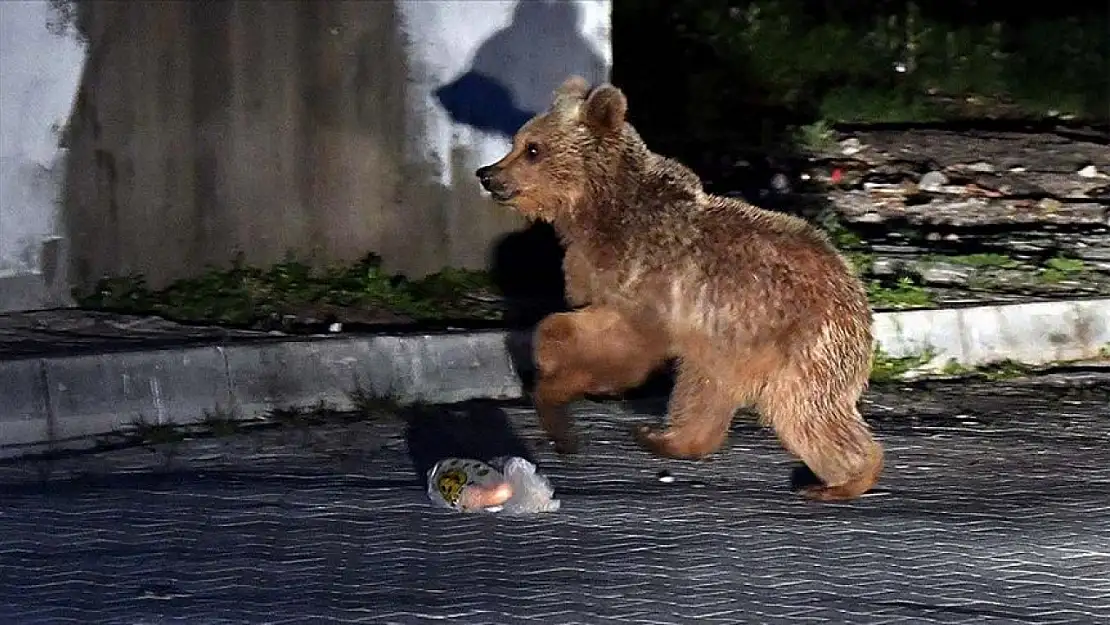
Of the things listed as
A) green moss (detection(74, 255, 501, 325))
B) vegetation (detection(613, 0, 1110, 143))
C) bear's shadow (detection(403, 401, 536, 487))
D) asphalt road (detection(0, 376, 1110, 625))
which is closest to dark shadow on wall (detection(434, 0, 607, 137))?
green moss (detection(74, 255, 501, 325))

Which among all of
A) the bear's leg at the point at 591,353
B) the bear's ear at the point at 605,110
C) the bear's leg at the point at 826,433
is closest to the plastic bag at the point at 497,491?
the bear's leg at the point at 591,353

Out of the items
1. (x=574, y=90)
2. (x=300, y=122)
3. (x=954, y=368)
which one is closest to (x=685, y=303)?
(x=574, y=90)

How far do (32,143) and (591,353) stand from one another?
10.5ft

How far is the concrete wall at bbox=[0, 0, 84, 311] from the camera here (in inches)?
319

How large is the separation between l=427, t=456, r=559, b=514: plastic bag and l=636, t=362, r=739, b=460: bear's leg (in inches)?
26.2

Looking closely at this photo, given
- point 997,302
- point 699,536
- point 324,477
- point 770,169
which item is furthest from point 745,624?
point 770,169

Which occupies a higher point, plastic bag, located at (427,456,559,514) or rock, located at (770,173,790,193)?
rock, located at (770,173,790,193)

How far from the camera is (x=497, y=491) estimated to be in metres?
5.87

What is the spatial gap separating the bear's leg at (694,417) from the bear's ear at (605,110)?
0.85 meters

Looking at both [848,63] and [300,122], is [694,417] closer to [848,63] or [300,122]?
[300,122]

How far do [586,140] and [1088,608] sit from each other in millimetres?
2335

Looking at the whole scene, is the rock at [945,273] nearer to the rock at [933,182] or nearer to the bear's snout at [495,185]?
the rock at [933,182]

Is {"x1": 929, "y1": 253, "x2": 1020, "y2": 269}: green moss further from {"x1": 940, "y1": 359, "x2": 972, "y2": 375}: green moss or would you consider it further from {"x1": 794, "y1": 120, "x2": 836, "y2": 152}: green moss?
{"x1": 794, "y1": 120, "x2": 836, "y2": 152}: green moss

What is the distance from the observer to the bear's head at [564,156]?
6375mm
